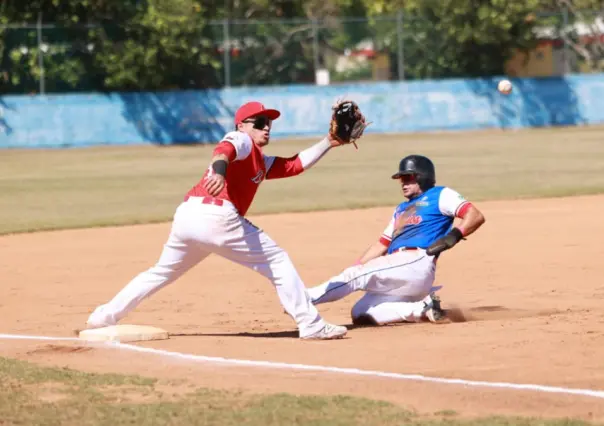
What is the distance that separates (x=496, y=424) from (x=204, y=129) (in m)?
33.3

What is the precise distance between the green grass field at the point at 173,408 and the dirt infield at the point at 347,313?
9.0 inches

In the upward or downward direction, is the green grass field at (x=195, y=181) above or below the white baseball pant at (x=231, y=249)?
below

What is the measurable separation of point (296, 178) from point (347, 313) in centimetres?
1452

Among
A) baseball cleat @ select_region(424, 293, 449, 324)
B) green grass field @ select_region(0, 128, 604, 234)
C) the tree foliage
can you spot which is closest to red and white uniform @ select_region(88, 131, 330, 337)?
baseball cleat @ select_region(424, 293, 449, 324)

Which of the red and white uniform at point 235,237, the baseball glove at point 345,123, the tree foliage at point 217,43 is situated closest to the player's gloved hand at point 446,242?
the baseball glove at point 345,123

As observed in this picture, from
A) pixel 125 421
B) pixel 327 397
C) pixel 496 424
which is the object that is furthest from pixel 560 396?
pixel 125 421

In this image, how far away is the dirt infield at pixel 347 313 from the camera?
700cm

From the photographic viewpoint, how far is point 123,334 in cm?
873

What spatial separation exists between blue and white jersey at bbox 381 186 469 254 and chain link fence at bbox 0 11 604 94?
2873 centimetres

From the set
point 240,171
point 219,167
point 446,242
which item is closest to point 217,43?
point 446,242

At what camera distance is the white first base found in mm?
8727

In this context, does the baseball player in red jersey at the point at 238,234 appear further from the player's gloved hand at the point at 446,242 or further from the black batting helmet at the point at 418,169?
the black batting helmet at the point at 418,169

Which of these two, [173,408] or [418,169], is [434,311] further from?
[173,408]

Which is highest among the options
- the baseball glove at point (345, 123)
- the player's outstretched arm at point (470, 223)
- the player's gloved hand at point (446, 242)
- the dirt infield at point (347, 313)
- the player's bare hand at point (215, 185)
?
the baseball glove at point (345, 123)
